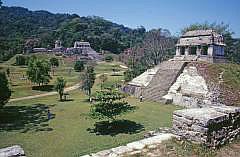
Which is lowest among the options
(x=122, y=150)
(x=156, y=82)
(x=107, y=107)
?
(x=107, y=107)

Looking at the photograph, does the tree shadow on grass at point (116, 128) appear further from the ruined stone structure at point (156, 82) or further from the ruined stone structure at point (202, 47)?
the ruined stone structure at point (202, 47)

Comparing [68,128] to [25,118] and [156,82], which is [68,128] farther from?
[156,82]

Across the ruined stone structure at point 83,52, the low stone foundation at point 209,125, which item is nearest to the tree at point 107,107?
the low stone foundation at point 209,125

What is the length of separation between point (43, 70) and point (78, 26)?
269ft

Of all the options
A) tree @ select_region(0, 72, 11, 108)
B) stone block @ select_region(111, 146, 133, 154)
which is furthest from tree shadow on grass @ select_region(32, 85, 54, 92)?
stone block @ select_region(111, 146, 133, 154)

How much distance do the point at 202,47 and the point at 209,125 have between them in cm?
2855

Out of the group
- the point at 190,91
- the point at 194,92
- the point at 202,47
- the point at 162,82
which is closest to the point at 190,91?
the point at 190,91

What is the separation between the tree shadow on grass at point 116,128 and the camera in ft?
56.6

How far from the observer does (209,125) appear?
739 centimetres

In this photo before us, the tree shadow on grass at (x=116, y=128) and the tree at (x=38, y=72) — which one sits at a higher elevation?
the tree at (x=38, y=72)

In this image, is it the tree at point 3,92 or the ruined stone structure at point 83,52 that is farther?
the ruined stone structure at point 83,52

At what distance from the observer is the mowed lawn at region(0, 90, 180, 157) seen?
1453cm

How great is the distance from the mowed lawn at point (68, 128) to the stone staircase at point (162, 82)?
221 cm

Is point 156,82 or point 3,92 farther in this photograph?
point 156,82
